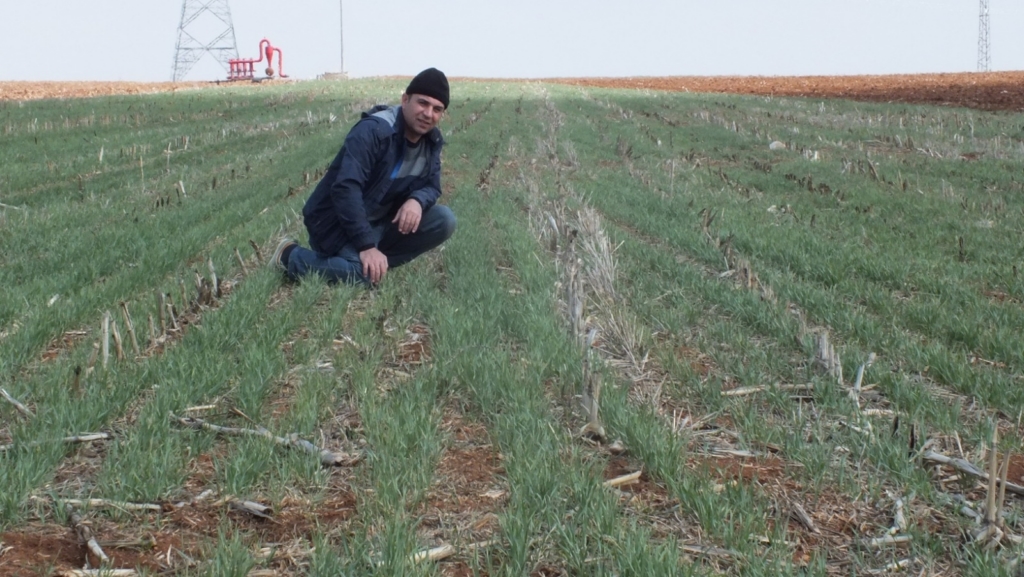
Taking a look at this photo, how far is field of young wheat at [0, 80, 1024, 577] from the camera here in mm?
2545

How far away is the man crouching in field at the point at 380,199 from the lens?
522 cm

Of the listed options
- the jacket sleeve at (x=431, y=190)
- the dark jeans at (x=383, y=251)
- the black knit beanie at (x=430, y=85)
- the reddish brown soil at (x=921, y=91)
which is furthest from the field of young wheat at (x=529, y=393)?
the reddish brown soil at (x=921, y=91)

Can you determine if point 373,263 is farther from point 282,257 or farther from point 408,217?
point 282,257

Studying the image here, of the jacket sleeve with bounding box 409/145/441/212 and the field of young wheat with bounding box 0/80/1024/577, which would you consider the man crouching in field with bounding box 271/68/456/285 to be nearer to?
the jacket sleeve with bounding box 409/145/441/212

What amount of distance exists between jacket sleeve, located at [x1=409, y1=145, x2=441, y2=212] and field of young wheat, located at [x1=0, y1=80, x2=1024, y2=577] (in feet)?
1.67

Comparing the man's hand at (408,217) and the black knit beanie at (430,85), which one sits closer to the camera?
the black knit beanie at (430,85)

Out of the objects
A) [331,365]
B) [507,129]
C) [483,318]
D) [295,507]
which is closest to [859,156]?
[507,129]

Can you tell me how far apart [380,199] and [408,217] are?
1.24 ft

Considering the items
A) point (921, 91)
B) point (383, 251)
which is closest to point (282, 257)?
point (383, 251)

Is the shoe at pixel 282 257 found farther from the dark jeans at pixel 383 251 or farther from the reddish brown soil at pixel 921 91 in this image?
the reddish brown soil at pixel 921 91

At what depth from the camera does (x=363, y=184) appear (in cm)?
540

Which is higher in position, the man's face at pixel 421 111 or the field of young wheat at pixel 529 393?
the man's face at pixel 421 111

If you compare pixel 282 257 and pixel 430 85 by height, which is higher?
pixel 430 85

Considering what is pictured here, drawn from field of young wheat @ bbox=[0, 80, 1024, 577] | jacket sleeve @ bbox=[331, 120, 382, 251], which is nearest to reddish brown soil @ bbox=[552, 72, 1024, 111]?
field of young wheat @ bbox=[0, 80, 1024, 577]
